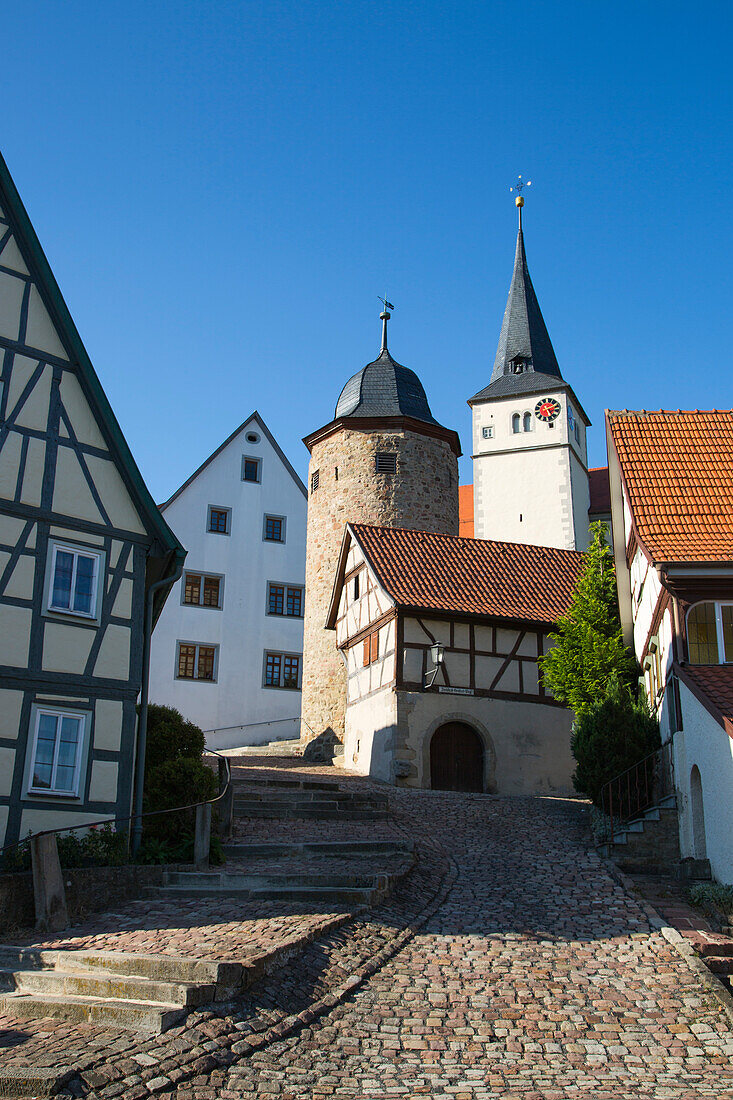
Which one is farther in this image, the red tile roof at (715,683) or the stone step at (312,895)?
the red tile roof at (715,683)

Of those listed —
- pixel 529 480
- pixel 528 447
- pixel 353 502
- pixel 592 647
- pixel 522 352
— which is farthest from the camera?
pixel 522 352

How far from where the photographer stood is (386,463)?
109ft

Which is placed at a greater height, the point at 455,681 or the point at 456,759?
the point at 455,681

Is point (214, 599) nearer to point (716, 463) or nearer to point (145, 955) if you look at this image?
point (716, 463)

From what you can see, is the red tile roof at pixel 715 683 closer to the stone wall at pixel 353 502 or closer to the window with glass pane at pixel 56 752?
the window with glass pane at pixel 56 752

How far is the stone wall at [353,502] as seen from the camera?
3180cm

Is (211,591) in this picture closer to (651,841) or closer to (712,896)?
(651,841)

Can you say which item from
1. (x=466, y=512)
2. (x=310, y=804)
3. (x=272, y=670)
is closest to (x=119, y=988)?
(x=310, y=804)

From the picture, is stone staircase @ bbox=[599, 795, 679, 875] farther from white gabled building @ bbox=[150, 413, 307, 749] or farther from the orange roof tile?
white gabled building @ bbox=[150, 413, 307, 749]

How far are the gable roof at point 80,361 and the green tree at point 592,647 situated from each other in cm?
872

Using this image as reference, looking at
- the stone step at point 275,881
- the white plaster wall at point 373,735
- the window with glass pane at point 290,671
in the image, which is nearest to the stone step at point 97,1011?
the stone step at point 275,881

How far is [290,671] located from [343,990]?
26.3 meters

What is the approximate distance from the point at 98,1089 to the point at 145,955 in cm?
229

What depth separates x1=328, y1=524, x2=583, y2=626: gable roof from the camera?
24.4 m
